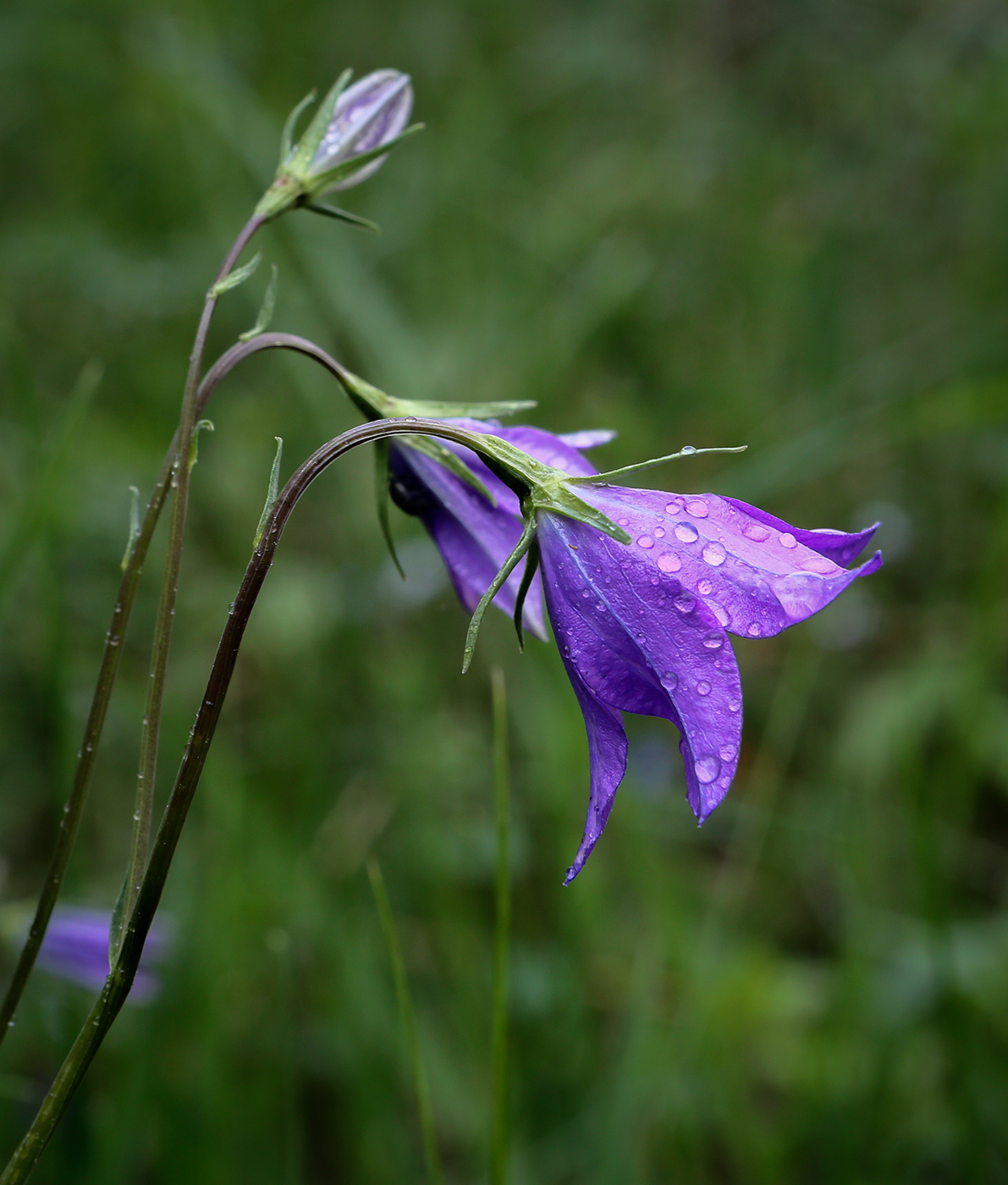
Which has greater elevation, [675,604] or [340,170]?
[340,170]

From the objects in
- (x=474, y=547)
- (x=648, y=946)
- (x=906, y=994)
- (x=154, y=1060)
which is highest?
(x=474, y=547)

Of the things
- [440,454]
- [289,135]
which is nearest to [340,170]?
[289,135]

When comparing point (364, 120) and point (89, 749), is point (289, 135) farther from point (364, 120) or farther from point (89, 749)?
point (89, 749)

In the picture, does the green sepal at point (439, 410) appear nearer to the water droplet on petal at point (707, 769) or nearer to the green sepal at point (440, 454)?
the green sepal at point (440, 454)

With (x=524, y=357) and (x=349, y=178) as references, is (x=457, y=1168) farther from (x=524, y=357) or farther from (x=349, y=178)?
(x=524, y=357)

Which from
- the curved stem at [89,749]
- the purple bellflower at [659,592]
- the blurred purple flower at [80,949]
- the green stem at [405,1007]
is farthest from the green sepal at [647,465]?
the blurred purple flower at [80,949]

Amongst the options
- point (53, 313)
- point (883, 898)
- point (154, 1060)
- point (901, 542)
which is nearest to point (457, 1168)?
point (154, 1060)
